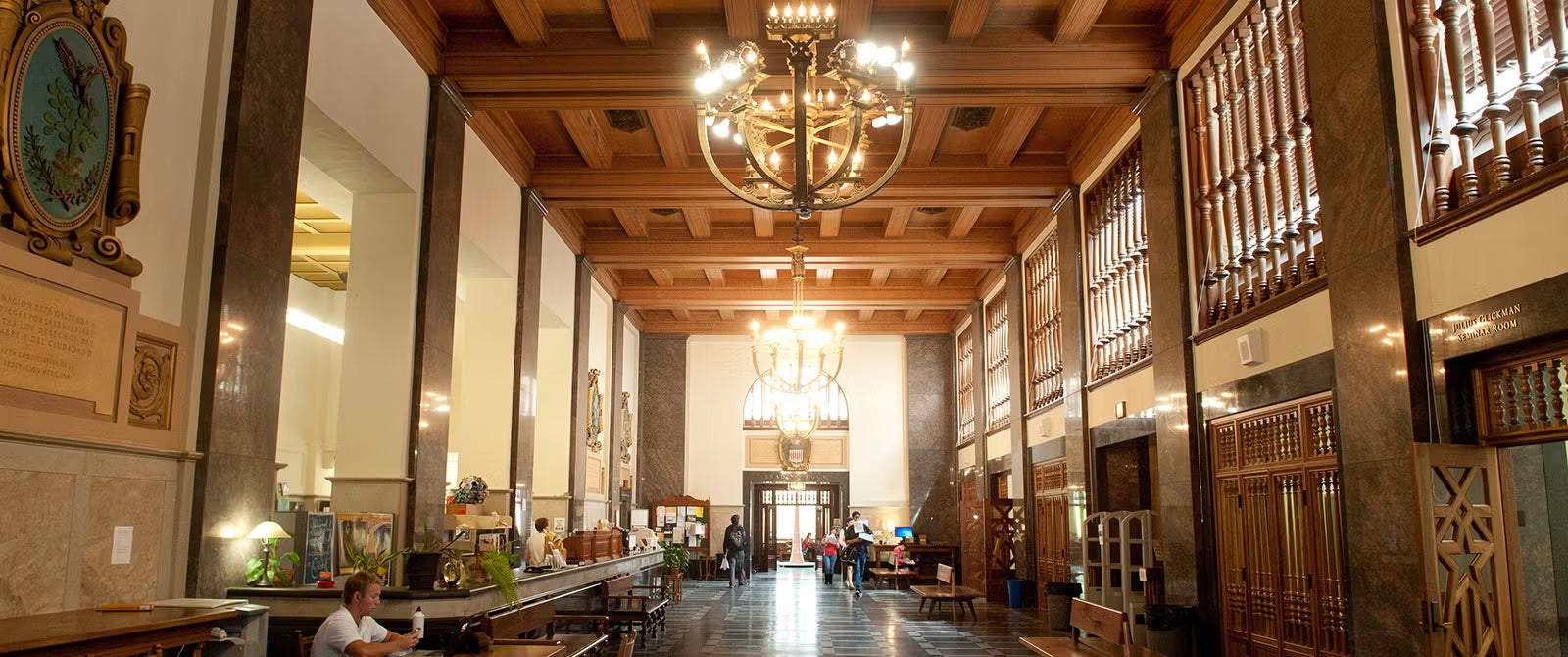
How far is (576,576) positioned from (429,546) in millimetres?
2567

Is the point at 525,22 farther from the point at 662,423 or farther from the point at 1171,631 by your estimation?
the point at 662,423

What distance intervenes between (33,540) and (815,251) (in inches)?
477

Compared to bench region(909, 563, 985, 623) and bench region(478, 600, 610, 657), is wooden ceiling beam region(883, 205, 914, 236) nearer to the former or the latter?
bench region(909, 563, 985, 623)

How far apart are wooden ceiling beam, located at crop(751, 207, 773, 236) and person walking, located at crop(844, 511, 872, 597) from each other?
577 cm

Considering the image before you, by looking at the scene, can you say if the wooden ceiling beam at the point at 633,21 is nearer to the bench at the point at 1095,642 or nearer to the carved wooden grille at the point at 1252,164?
Answer: the carved wooden grille at the point at 1252,164

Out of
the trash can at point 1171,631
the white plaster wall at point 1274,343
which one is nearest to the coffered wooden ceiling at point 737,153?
the white plaster wall at point 1274,343

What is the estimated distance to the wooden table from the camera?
3.53 metres

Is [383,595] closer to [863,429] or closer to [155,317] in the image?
[155,317]

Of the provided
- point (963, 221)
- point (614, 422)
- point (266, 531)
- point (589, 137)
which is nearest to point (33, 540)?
point (266, 531)

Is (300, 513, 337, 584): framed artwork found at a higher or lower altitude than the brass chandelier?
lower

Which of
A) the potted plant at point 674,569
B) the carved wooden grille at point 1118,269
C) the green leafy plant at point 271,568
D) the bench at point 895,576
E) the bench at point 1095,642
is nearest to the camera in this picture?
the bench at point 1095,642

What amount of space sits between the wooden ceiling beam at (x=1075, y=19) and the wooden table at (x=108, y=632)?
24.1 ft

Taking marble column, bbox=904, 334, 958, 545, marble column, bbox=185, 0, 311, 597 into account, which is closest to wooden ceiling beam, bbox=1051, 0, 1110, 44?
marble column, bbox=185, 0, 311, 597

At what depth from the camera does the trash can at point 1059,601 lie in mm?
11633
